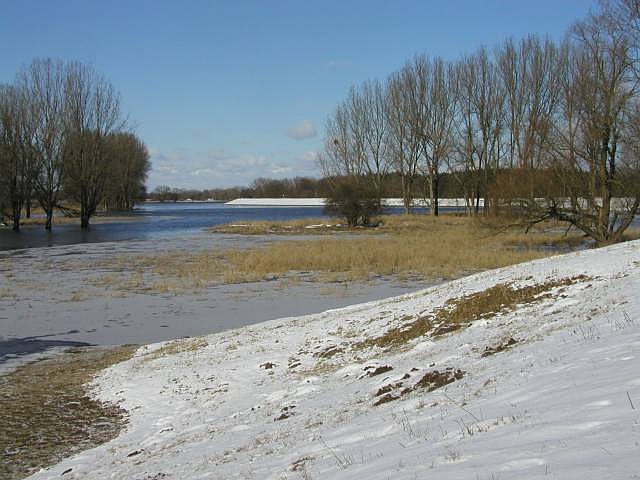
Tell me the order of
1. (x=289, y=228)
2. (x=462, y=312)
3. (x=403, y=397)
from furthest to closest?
(x=289, y=228)
(x=462, y=312)
(x=403, y=397)

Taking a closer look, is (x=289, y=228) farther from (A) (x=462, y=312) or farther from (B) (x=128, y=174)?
(B) (x=128, y=174)

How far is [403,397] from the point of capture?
7027mm

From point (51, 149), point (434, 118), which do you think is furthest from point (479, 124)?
point (51, 149)

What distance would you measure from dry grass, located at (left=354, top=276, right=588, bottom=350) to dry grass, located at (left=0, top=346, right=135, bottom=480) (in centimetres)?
458

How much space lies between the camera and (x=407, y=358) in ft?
29.6

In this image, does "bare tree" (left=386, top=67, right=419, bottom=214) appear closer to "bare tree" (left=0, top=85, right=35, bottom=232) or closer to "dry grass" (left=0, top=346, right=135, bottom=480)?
"bare tree" (left=0, top=85, right=35, bottom=232)

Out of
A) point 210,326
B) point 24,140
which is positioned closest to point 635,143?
point 210,326

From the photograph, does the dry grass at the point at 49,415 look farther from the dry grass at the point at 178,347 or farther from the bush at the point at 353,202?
the bush at the point at 353,202

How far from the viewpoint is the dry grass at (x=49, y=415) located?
24.4ft

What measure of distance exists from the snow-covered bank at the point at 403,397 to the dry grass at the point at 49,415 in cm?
38

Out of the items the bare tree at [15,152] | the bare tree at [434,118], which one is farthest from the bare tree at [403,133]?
the bare tree at [15,152]

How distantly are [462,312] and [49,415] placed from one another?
7246mm

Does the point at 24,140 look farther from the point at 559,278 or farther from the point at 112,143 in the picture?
the point at 559,278

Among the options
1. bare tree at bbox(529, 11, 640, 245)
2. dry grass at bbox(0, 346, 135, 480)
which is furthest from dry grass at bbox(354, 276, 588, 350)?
bare tree at bbox(529, 11, 640, 245)
